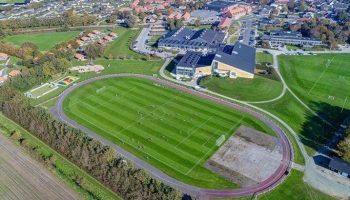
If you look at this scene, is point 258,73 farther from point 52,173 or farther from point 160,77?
point 52,173

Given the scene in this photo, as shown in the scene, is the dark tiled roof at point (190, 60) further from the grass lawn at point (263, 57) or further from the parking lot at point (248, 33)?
the parking lot at point (248, 33)

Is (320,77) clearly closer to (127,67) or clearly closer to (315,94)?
(315,94)

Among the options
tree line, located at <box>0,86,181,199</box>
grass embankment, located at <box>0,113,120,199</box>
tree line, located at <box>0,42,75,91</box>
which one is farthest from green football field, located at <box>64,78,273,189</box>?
tree line, located at <box>0,42,75,91</box>

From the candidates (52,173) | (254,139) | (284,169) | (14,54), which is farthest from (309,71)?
(14,54)

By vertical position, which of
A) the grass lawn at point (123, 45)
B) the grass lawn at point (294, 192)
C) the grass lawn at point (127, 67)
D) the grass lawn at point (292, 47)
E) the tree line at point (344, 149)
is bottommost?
the grass lawn at point (123, 45)

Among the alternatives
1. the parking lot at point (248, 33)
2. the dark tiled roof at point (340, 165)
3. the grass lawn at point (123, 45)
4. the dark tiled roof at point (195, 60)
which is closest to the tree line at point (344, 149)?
the dark tiled roof at point (340, 165)
